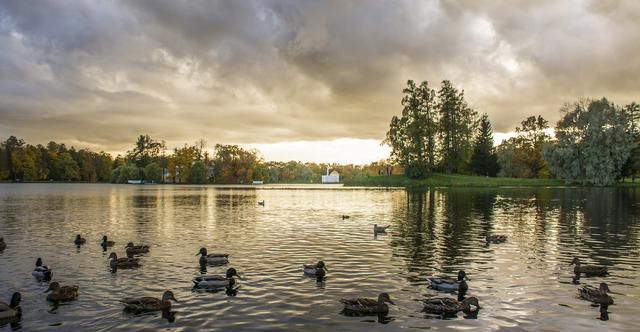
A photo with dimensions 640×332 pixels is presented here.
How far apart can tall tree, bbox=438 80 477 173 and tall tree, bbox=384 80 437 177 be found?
10.4 feet

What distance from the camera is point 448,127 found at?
138750mm

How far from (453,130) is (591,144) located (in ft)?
114

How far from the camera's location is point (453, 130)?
138000 millimetres

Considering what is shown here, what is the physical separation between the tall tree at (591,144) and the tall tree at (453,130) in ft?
75.2

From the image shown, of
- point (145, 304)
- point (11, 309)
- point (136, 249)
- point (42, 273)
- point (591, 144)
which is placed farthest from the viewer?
point (591, 144)

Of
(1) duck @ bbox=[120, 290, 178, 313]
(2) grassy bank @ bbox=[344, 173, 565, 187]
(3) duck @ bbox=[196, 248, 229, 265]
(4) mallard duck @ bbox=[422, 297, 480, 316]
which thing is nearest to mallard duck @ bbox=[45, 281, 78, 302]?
(1) duck @ bbox=[120, 290, 178, 313]

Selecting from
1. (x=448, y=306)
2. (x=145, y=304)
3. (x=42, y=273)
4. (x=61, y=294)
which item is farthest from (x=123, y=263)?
(x=448, y=306)

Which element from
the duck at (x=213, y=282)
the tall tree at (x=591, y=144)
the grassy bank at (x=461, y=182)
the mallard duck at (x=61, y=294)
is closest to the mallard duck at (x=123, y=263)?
the mallard duck at (x=61, y=294)

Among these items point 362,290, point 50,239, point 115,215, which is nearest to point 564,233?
point 362,290

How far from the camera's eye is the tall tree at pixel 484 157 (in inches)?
5738

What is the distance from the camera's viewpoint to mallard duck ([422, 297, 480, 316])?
53.2 ft

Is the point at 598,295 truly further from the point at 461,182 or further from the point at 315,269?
the point at 461,182

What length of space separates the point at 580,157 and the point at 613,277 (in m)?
110

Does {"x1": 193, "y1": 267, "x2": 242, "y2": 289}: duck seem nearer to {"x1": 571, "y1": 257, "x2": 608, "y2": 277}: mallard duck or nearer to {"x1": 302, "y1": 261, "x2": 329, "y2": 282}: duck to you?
{"x1": 302, "y1": 261, "x2": 329, "y2": 282}: duck
